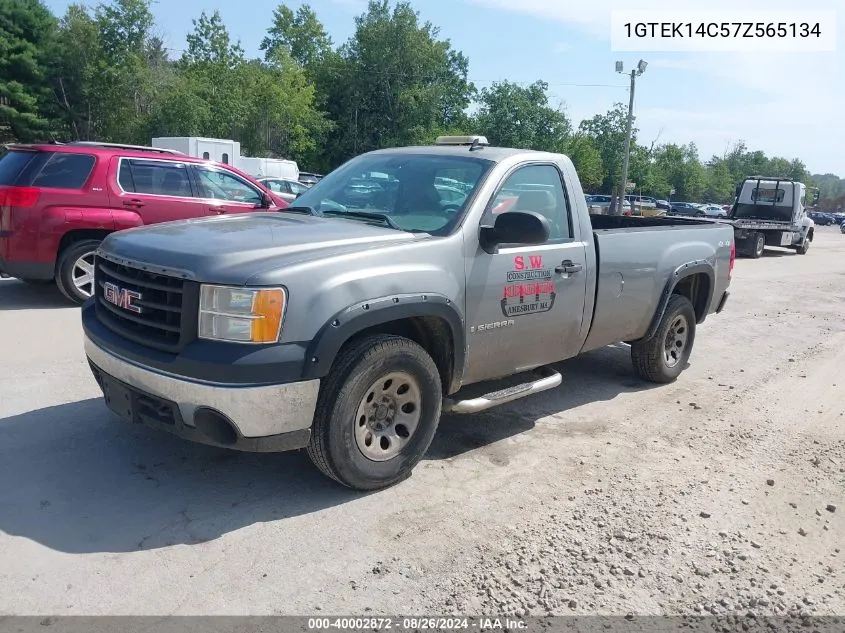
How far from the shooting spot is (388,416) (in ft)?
13.3

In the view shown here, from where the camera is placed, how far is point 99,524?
11.6 ft

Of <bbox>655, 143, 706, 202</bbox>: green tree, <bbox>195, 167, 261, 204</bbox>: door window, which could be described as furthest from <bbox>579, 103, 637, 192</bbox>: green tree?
<bbox>195, 167, 261, 204</bbox>: door window

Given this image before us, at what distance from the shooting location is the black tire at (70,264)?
8.44m

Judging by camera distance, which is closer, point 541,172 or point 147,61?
point 541,172

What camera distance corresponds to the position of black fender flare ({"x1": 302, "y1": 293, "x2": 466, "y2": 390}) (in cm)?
352

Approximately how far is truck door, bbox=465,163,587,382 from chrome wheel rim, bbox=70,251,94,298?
19.3 ft

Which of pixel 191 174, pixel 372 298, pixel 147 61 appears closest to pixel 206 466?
pixel 372 298

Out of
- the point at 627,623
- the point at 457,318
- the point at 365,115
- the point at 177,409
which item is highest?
the point at 365,115

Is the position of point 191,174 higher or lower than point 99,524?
higher

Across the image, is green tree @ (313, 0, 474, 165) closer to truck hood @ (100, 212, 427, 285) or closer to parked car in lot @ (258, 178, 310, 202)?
parked car in lot @ (258, 178, 310, 202)

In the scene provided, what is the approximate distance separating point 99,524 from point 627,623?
2498 millimetres

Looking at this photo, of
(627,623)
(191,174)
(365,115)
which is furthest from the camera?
(365,115)

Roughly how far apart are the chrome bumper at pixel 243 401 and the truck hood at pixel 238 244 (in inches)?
19.9

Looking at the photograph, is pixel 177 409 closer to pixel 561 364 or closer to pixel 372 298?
pixel 372 298
